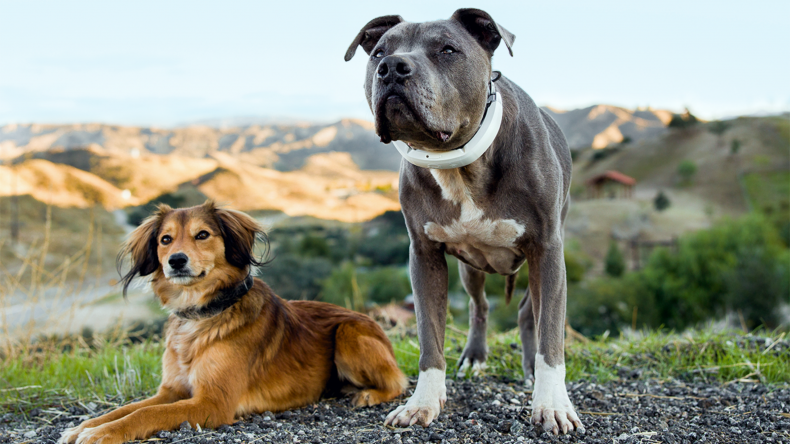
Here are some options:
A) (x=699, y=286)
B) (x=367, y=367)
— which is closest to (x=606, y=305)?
(x=699, y=286)

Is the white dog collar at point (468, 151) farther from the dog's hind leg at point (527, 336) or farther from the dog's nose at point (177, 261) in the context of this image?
the dog's hind leg at point (527, 336)

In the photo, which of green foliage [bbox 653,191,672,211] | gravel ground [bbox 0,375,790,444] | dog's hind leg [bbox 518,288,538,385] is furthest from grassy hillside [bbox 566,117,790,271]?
gravel ground [bbox 0,375,790,444]

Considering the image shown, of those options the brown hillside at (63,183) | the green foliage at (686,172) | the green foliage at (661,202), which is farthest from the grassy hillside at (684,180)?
the brown hillside at (63,183)

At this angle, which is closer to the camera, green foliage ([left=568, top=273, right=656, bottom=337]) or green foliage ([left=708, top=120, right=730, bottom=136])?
green foliage ([left=568, top=273, right=656, bottom=337])

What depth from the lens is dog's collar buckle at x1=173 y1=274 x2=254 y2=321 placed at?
4488 mm

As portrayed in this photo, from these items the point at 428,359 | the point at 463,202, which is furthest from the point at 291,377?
the point at 463,202

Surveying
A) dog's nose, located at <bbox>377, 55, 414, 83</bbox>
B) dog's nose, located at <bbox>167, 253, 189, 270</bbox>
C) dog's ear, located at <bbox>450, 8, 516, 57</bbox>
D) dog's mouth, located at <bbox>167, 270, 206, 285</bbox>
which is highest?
dog's ear, located at <bbox>450, 8, 516, 57</bbox>

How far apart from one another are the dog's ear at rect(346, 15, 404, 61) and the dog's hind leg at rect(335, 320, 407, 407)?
2.20 metres

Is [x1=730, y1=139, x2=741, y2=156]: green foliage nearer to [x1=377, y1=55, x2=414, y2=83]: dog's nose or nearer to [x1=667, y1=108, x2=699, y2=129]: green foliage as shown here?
[x1=667, y1=108, x2=699, y2=129]: green foliage

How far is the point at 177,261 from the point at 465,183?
2026 millimetres

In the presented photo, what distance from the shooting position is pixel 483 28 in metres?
3.94

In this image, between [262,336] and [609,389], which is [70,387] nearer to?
[262,336]

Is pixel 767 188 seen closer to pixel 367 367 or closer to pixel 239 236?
pixel 367 367

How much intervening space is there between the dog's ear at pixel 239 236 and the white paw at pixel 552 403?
7.31 ft
